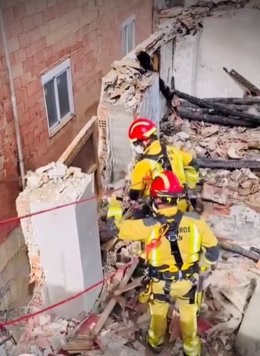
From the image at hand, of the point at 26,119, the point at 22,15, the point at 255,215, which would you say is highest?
the point at 22,15

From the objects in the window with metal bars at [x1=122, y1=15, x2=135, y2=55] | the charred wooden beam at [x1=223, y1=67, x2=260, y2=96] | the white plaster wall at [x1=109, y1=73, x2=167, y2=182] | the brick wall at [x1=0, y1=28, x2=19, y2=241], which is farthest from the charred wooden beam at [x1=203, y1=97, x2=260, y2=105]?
the brick wall at [x1=0, y1=28, x2=19, y2=241]

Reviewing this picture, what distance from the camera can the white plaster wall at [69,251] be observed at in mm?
3932

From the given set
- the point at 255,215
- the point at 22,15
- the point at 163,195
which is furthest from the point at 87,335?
the point at 22,15

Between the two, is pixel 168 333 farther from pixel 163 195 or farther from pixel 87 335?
pixel 163 195

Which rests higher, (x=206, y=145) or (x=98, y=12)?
(x=98, y=12)

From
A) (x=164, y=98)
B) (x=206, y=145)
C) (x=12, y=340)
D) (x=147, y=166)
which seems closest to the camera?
(x=12, y=340)

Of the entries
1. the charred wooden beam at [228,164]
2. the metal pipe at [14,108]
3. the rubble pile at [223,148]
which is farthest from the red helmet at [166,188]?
the charred wooden beam at [228,164]

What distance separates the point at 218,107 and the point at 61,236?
20.7 ft

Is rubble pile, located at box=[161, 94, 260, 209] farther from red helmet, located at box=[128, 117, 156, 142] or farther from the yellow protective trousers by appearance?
the yellow protective trousers

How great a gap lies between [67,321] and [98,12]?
270 inches

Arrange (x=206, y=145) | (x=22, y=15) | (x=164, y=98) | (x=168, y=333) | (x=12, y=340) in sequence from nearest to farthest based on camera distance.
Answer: (x=12, y=340)
(x=168, y=333)
(x=22, y=15)
(x=206, y=145)
(x=164, y=98)

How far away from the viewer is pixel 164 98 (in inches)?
369

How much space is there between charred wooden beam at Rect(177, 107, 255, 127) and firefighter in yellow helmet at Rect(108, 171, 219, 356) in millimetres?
5514

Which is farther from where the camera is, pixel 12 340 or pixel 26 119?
pixel 26 119
